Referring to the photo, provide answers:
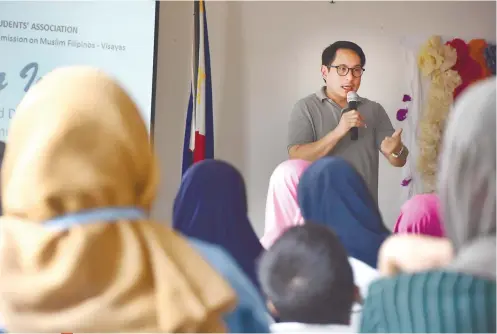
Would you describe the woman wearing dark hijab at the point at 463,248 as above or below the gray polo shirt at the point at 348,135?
below

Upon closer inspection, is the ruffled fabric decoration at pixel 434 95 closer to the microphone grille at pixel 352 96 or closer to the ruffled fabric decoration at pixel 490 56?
the ruffled fabric decoration at pixel 490 56

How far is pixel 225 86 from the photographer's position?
158 cm

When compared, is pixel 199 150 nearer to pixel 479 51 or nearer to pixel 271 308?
pixel 271 308

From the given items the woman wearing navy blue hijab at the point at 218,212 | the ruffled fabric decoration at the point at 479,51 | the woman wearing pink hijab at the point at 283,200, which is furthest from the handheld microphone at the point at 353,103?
the ruffled fabric decoration at the point at 479,51

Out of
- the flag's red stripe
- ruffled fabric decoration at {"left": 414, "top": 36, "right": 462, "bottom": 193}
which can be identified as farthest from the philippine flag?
ruffled fabric decoration at {"left": 414, "top": 36, "right": 462, "bottom": 193}

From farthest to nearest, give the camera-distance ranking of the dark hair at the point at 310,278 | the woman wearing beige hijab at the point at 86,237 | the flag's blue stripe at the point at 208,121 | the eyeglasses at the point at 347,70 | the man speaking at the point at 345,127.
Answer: the flag's blue stripe at the point at 208,121 < the eyeglasses at the point at 347,70 < the man speaking at the point at 345,127 < the dark hair at the point at 310,278 < the woman wearing beige hijab at the point at 86,237

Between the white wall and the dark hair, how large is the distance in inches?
24.6

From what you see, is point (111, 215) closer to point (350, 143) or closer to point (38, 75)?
point (350, 143)

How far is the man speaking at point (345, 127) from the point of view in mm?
1008

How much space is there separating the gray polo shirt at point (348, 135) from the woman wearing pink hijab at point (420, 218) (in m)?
0.08

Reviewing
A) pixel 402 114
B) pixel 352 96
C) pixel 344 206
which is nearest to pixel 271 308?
pixel 344 206

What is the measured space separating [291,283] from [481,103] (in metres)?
0.31

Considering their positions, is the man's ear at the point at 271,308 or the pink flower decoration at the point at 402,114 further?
the pink flower decoration at the point at 402,114

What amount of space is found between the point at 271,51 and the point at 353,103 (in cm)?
61
